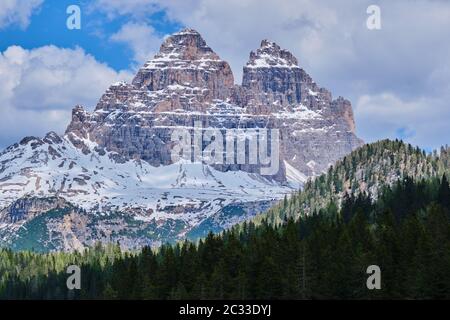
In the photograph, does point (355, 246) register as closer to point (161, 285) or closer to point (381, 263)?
point (381, 263)

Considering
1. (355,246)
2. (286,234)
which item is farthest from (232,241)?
(355,246)

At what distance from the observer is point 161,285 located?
16962 cm

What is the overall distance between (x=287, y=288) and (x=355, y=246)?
17.6m
